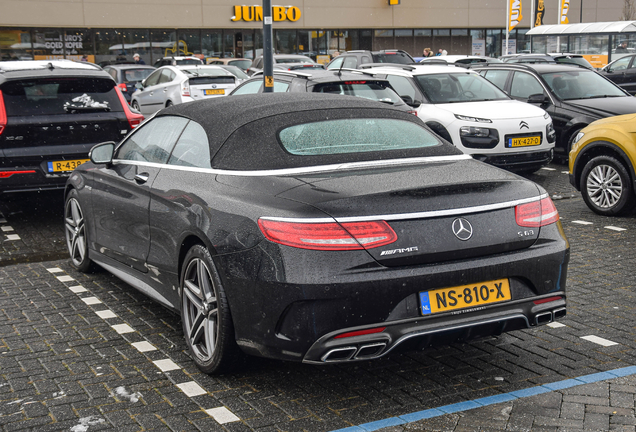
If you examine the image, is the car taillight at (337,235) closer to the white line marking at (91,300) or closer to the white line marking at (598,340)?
the white line marking at (598,340)

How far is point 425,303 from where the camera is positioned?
3.79 m

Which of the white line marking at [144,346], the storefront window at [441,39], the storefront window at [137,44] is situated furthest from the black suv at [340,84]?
the storefront window at [441,39]

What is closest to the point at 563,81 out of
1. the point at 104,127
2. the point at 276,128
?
the point at 104,127

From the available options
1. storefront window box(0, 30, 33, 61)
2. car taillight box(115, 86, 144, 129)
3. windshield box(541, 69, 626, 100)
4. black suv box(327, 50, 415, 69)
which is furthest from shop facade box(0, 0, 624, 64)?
car taillight box(115, 86, 144, 129)

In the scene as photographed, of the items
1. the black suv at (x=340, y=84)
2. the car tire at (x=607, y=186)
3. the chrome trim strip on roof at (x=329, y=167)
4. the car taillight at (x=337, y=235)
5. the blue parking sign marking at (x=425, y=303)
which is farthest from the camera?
the black suv at (x=340, y=84)

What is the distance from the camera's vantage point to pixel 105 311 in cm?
566

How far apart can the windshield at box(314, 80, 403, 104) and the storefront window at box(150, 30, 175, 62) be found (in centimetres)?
3058

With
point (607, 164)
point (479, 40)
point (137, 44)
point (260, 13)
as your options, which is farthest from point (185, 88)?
point (479, 40)

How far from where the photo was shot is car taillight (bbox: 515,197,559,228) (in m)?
4.06

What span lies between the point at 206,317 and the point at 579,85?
10567mm

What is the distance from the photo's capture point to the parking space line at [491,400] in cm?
372

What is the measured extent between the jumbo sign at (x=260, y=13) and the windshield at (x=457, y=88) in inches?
1185

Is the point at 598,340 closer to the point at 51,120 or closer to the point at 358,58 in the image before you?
the point at 51,120

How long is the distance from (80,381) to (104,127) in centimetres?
506
